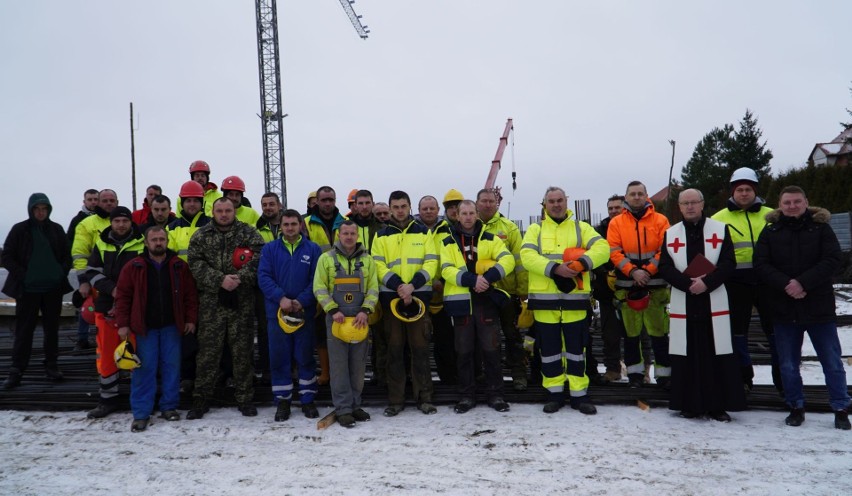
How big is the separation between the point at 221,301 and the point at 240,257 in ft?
1.54

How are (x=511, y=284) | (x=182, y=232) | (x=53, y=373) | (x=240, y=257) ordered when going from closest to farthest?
(x=240, y=257) → (x=182, y=232) → (x=511, y=284) → (x=53, y=373)

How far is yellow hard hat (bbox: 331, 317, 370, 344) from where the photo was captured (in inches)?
191

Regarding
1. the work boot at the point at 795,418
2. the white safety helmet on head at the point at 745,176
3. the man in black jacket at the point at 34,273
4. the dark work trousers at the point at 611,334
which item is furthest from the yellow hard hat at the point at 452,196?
the man in black jacket at the point at 34,273

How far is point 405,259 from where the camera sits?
204 inches

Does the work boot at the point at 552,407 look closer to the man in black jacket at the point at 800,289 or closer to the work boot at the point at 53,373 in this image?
the man in black jacket at the point at 800,289

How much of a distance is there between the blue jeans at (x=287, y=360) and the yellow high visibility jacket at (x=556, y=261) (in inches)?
88.6

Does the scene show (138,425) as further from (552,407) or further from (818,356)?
(818,356)

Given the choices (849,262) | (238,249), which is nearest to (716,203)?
(849,262)

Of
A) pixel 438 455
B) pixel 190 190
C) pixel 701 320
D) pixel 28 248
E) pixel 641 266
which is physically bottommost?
pixel 438 455

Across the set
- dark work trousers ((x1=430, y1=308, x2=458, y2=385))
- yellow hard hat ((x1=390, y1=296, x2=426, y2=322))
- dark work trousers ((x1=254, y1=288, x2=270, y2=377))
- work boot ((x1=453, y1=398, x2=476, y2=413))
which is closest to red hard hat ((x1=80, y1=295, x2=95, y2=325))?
dark work trousers ((x1=254, y1=288, x2=270, y2=377))

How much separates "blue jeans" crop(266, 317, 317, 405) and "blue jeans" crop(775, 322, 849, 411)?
4341mm

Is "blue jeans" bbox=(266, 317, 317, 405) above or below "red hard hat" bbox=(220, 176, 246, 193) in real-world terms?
below

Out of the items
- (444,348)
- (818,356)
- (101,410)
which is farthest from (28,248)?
(818,356)

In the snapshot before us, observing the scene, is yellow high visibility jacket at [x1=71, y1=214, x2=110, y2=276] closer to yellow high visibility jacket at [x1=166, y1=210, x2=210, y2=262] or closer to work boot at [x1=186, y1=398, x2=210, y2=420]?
yellow high visibility jacket at [x1=166, y1=210, x2=210, y2=262]
